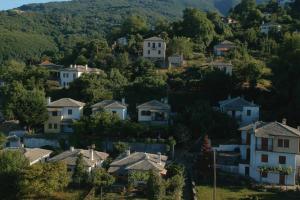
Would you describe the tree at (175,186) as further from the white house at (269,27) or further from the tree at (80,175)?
the white house at (269,27)

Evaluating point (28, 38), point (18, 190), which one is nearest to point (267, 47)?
point (18, 190)

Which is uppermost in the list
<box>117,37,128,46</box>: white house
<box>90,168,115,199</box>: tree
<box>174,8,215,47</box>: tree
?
<box>174,8,215,47</box>: tree

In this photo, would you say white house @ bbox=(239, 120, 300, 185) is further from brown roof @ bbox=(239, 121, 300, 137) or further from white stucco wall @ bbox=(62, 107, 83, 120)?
white stucco wall @ bbox=(62, 107, 83, 120)

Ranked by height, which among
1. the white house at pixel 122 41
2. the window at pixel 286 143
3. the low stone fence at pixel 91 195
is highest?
the white house at pixel 122 41

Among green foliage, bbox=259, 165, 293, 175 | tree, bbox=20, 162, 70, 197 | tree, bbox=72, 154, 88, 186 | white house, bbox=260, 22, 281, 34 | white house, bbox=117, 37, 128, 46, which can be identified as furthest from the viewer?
white house, bbox=260, 22, 281, 34

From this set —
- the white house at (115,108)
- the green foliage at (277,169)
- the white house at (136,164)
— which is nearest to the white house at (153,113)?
the white house at (115,108)

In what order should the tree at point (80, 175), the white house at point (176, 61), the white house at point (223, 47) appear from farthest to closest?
the white house at point (223, 47)
the white house at point (176, 61)
the tree at point (80, 175)

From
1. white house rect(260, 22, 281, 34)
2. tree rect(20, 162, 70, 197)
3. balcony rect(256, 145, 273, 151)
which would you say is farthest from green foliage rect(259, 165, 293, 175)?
white house rect(260, 22, 281, 34)
